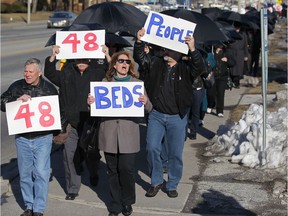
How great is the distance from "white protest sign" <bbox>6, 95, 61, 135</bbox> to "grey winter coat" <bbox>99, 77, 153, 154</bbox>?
1.67ft

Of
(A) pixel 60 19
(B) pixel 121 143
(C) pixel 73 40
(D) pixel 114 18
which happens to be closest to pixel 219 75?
(D) pixel 114 18

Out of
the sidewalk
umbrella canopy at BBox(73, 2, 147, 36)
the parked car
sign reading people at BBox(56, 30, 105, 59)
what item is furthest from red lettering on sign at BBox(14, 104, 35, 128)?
the parked car

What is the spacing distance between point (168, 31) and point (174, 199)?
6.38 feet

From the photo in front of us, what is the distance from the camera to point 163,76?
311 inches

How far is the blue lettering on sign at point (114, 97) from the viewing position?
7.23 m

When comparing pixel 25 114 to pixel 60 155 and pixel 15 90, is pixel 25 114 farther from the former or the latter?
pixel 60 155

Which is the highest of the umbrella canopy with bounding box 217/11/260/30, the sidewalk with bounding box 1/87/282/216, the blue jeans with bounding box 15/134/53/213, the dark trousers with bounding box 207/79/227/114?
the blue jeans with bounding box 15/134/53/213

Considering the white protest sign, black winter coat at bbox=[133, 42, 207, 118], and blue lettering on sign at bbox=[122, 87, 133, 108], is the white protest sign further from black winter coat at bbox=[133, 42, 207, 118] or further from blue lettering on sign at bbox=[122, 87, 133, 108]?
black winter coat at bbox=[133, 42, 207, 118]

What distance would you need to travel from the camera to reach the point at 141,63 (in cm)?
796

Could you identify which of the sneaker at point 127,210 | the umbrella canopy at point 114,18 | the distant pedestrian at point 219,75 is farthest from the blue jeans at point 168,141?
the distant pedestrian at point 219,75

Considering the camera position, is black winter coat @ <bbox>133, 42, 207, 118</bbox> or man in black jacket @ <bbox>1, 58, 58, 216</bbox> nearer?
man in black jacket @ <bbox>1, 58, 58, 216</bbox>

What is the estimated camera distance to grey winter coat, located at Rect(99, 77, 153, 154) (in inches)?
284

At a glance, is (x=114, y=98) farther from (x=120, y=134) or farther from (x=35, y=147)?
(x=35, y=147)

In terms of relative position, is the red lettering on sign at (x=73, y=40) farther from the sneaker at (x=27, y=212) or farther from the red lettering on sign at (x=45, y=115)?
the sneaker at (x=27, y=212)
